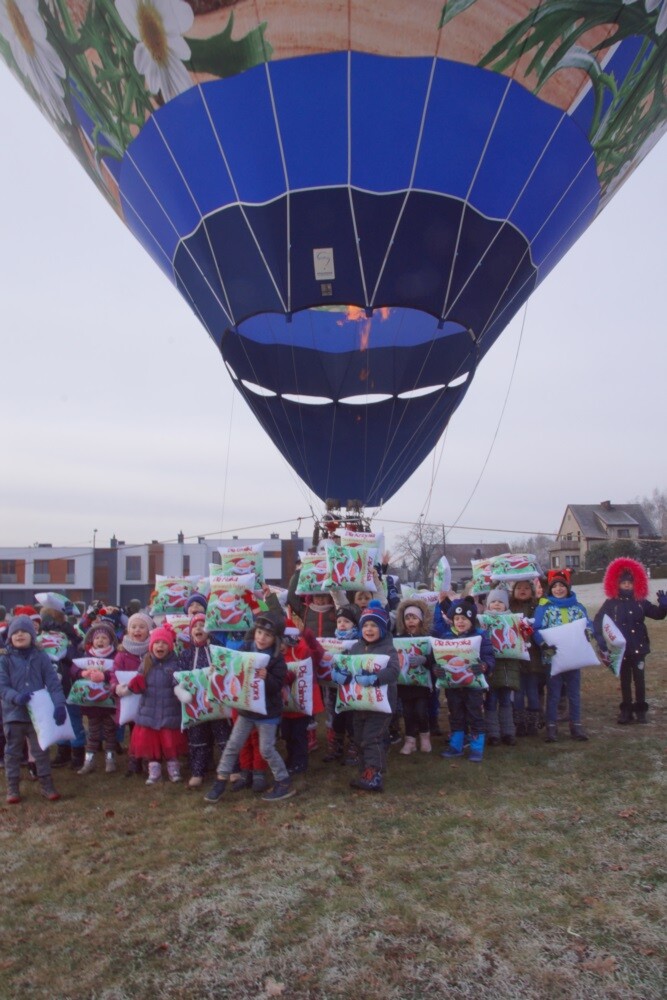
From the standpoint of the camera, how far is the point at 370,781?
5.29 meters

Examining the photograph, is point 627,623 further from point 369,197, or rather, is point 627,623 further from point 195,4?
point 195,4

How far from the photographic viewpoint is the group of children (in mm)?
5422

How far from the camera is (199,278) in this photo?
11.4 meters

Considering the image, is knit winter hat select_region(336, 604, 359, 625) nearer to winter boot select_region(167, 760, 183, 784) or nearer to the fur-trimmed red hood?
winter boot select_region(167, 760, 183, 784)

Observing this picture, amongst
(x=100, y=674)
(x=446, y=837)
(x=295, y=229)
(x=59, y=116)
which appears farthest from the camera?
(x=59, y=116)

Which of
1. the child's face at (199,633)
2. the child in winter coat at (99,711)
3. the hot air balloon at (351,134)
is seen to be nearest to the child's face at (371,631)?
the child's face at (199,633)

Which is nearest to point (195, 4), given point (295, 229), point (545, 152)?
point (295, 229)

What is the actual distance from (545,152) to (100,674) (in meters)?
9.07

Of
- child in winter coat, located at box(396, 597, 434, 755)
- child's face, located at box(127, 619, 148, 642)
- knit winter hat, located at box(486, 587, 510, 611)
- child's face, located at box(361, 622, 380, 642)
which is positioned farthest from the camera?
knit winter hat, located at box(486, 587, 510, 611)

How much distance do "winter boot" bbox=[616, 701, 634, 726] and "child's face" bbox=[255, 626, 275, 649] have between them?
3751mm

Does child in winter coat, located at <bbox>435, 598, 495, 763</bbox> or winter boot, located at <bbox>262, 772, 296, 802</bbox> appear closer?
winter boot, located at <bbox>262, 772, 296, 802</bbox>

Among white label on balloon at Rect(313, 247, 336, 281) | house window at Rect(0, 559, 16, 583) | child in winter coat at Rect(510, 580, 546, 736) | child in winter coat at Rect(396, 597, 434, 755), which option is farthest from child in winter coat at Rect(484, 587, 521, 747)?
house window at Rect(0, 559, 16, 583)

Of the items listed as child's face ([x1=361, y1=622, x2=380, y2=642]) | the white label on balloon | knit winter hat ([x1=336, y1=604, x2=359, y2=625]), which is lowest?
child's face ([x1=361, y1=622, x2=380, y2=642])

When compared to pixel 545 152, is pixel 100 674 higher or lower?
lower
